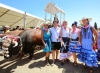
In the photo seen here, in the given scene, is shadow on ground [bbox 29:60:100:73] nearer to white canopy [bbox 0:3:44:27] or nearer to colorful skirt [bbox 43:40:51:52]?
colorful skirt [bbox 43:40:51:52]

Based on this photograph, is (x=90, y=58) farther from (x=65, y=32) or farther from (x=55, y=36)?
(x=55, y=36)

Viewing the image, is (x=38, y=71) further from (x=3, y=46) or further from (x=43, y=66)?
(x=3, y=46)

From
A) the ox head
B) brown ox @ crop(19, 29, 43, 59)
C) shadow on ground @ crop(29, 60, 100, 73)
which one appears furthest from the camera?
brown ox @ crop(19, 29, 43, 59)

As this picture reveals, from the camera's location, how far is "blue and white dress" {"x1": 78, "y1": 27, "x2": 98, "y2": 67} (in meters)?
3.70

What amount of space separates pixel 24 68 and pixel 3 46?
1.35m

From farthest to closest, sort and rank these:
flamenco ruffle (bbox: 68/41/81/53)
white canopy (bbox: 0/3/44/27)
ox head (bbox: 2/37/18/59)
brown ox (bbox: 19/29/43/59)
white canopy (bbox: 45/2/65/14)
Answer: white canopy (bbox: 45/2/65/14), white canopy (bbox: 0/3/44/27), brown ox (bbox: 19/29/43/59), flamenco ruffle (bbox: 68/41/81/53), ox head (bbox: 2/37/18/59)

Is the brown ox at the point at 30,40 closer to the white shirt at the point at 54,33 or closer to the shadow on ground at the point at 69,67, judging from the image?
the shadow on ground at the point at 69,67

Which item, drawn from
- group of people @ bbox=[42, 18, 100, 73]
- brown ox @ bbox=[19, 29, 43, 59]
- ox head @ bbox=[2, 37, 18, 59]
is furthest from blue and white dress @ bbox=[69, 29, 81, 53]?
ox head @ bbox=[2, 37, 18, 59]

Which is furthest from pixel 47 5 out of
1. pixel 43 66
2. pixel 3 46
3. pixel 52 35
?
pixel 3 46

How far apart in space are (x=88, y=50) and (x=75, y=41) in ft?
2.30

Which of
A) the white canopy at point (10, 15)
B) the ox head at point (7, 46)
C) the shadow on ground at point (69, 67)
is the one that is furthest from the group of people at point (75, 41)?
the white canopy at point (10, 15)

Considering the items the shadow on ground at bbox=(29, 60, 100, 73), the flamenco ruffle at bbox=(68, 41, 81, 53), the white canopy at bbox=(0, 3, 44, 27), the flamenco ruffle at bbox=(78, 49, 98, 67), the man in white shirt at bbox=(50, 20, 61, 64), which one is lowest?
the shadow on ground at bbox=(29, 60, 100, 73)

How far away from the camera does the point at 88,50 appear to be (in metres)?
3.81

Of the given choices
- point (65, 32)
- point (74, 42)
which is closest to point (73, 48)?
point (74, 42)
